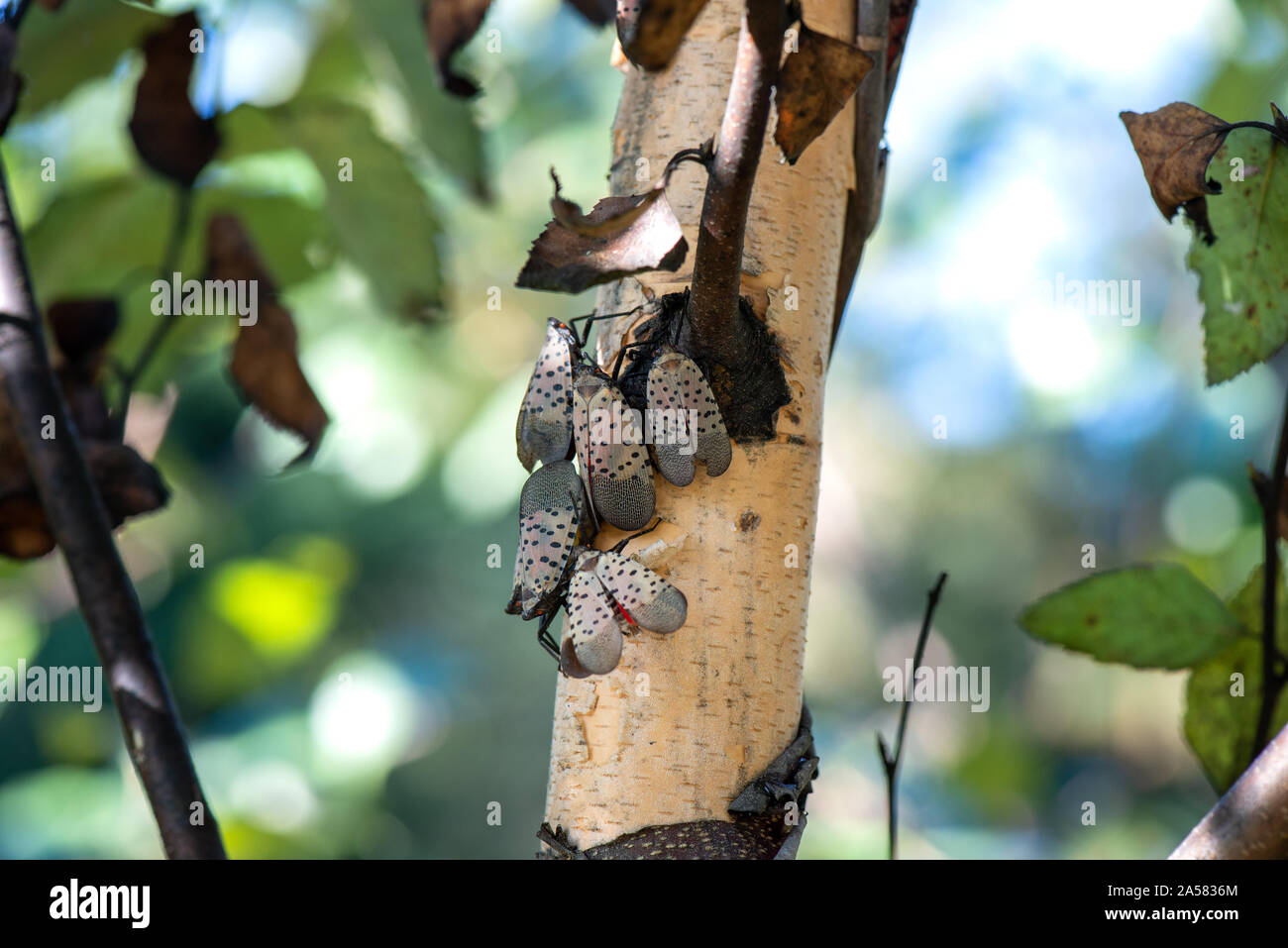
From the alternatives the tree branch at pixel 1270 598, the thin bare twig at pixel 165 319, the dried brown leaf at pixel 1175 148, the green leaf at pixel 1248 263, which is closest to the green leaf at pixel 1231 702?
the tree branch at pixel 1270 598

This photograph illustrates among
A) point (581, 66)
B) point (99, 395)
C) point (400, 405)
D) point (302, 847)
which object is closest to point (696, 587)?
point (99, 395)

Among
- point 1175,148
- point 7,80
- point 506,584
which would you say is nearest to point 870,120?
point 1175,148

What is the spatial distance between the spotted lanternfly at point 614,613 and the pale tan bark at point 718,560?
0.05 feet

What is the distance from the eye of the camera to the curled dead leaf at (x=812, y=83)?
0.38 m

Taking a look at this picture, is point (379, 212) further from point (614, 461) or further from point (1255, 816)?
point (1255, 816)

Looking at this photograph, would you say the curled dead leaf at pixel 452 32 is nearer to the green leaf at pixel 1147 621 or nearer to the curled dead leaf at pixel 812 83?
the curled dead leaf at pixel 812 83

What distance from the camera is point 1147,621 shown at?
647mm

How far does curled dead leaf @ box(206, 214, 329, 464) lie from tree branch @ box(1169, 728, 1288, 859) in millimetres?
472

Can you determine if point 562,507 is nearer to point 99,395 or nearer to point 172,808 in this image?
point 172,808

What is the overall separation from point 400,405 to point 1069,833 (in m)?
3.31

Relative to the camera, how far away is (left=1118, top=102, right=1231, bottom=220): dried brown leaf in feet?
1.67

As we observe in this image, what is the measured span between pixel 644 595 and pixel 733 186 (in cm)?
20

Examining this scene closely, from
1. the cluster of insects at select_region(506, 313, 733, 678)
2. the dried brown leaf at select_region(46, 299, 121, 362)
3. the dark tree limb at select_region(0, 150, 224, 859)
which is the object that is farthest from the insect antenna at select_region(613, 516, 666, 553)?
the dried brown leaf at select_region(46, 299, 121, 362)
